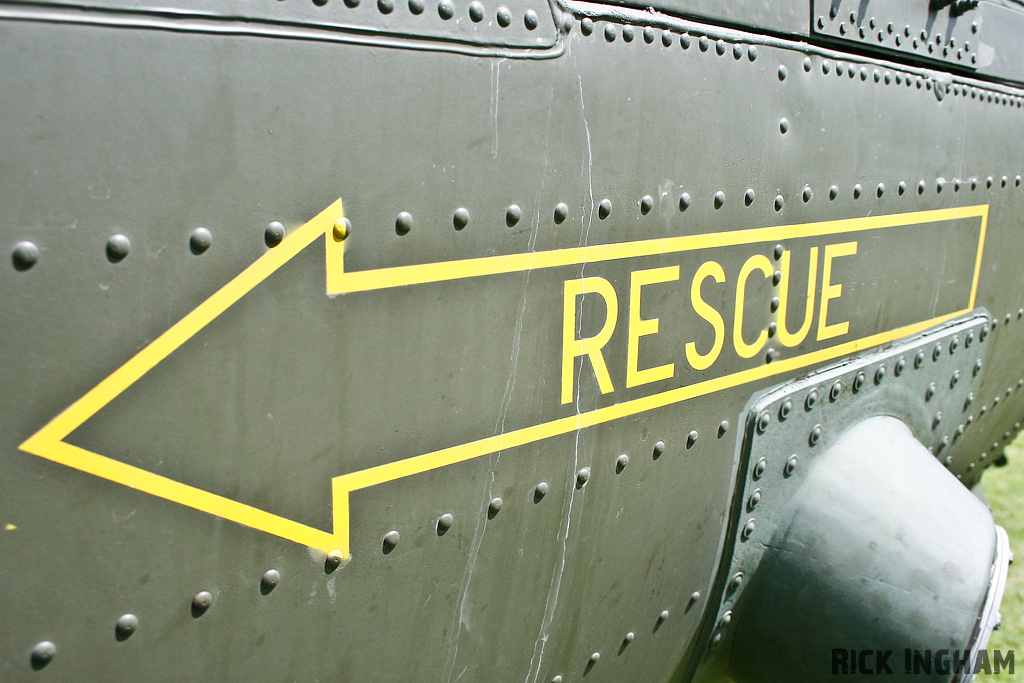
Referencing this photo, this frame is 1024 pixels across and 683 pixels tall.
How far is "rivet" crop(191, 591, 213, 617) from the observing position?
3.45ft

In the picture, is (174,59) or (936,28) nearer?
(174,59)

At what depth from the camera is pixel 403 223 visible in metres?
1.12

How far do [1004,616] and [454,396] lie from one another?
3160 millimetres

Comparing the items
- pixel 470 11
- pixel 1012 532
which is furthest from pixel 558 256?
pixel 1012 532

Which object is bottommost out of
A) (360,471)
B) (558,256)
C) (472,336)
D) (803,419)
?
(803,419)

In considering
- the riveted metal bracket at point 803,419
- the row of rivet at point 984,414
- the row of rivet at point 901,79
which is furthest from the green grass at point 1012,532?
the row of rivet at point 901,79

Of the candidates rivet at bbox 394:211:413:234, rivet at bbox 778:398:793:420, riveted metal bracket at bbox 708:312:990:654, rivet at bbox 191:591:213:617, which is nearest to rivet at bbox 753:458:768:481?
riveted metal bracket at bbox 708:312:990:654

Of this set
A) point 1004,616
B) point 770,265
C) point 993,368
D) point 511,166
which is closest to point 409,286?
point 511,166

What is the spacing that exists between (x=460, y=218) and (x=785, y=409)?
3.26 ft

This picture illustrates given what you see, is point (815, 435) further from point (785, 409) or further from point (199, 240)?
point (199, 240)

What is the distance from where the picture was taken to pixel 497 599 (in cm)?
138

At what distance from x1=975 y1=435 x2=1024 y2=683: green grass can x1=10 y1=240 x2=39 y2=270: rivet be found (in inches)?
130

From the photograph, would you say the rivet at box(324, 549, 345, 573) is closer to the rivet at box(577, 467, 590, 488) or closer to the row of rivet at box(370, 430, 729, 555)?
the row of rivet at box(370, 430, 729, 555)

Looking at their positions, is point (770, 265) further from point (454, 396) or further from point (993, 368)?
point (993, 368)
